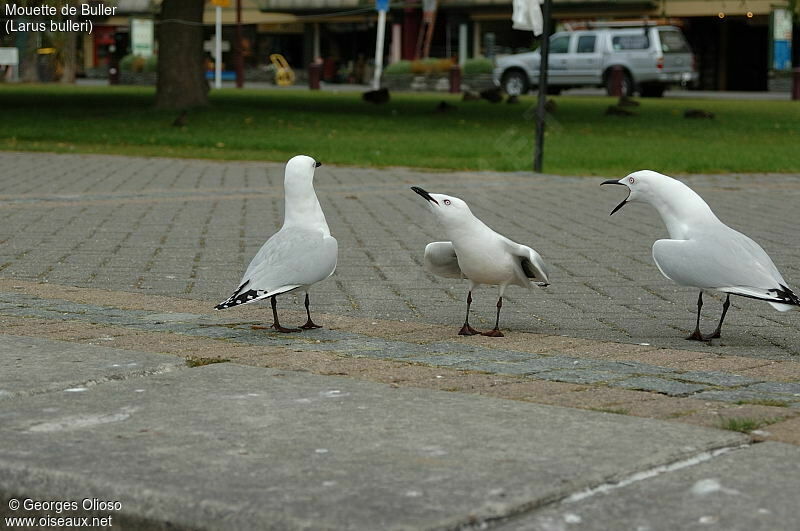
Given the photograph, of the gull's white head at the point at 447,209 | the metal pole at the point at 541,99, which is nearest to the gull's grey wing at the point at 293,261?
the gull's white head at the point at 447,209

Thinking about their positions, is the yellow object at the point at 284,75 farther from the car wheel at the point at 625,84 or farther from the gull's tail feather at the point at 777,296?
the gull's tail feather at the point at 777,296

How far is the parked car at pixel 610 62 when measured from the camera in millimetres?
39438

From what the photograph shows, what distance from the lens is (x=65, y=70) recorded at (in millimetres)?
52969

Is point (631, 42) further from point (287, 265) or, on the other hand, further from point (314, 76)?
point (287, 265)

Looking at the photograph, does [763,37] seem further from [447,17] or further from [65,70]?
[65,70]

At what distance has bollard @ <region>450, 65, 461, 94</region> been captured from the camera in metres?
45.1

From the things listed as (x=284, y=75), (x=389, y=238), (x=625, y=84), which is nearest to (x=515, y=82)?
(x=625, y=84)

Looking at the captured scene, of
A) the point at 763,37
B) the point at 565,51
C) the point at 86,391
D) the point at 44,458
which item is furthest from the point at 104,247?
the point at 763,37

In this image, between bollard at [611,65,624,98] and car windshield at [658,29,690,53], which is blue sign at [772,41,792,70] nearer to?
car windshield at [658,29,690,53]

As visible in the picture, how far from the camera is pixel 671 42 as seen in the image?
40062 millimetres

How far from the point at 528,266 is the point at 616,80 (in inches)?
1392

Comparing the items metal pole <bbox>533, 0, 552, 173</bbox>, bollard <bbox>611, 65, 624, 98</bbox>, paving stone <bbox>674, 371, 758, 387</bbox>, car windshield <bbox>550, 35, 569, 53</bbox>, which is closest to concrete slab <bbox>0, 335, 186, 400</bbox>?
paving stone <bbox>674, 371, 758, 387</bbox>

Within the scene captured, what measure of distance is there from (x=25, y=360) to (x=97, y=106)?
2354cm

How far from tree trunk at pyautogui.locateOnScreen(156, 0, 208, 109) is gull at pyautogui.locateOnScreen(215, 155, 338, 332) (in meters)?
19.4
